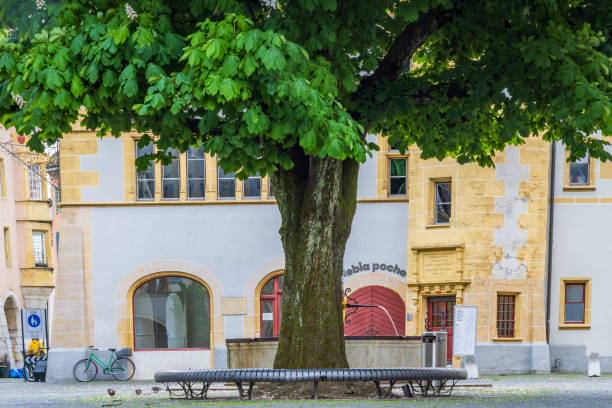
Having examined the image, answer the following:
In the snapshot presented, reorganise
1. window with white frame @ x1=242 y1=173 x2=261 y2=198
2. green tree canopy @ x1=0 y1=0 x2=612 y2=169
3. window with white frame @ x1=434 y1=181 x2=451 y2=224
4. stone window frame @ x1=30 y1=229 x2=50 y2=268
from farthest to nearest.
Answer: stone window frame @ x1=30 y1=229 x2=50 y2=268 → window with white frame @ x1=242 y1=173 x2=261 y2=198 → window with white frame @ x1=434 y1=181 x2=451 y2=224 → green tree canopy @ x1=0 y1=0 x2=612 y2=169

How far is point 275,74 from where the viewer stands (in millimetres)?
12773

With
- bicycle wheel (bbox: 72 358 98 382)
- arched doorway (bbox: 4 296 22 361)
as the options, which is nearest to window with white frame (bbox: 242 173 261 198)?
bicycle wheel (bbox: 72 358 98 382)

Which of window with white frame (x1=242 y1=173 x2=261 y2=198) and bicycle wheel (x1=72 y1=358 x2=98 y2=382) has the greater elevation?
window with white frame (x1=242 y1=173 x2=261 y2=198)

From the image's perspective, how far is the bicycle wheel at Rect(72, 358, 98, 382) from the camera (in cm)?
2886

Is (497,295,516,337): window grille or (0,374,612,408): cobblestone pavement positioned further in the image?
(497,295,516,337): window grille

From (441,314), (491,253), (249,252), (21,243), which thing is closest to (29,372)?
(249,252)

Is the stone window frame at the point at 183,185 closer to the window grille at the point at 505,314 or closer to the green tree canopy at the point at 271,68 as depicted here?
the window grille at the point at 505,314

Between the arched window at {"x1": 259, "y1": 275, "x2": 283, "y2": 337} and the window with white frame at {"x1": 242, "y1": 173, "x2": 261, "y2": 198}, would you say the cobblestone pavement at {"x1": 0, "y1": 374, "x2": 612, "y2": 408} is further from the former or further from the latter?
the window with white frame at {"x1": 242, "y1": 173, "x2": 261, "y2": 198}


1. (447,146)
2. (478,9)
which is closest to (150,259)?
(447,146)

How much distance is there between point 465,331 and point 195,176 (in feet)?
28.6

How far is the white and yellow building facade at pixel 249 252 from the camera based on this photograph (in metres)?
29.0

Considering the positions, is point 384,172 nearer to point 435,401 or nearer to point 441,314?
point 441,314

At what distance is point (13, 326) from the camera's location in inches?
2094

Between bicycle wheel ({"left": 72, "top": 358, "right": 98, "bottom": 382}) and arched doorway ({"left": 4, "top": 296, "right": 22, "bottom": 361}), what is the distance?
73.8 feet
